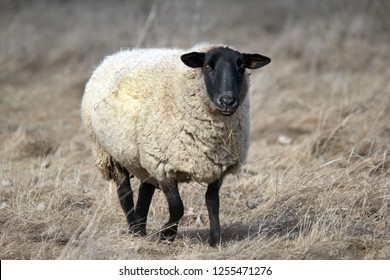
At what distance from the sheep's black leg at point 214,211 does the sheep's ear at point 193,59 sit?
41.1 inches

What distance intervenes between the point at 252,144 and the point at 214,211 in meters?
4.57

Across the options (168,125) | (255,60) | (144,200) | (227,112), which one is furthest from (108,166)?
(255,60)

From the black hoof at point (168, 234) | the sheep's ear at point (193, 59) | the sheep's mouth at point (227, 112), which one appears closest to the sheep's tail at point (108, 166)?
the black hoof at point (168, 234)

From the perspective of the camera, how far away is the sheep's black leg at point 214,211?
612cm

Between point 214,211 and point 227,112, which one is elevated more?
point 227,112

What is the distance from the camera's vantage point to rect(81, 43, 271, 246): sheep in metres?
6.00

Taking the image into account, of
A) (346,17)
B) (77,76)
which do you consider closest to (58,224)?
(77,76)

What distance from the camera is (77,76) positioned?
15.2 metres

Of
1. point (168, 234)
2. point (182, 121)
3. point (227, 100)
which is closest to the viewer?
point (227, 100)

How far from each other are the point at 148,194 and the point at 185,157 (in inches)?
39.9

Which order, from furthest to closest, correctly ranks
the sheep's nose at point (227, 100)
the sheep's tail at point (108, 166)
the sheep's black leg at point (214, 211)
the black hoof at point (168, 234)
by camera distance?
the sheep's tail at point (108, 166)
the black hoof at point (168, 234)
the sheep's black leg at point (214, 211)
the sheep's nose at point (227, 100)

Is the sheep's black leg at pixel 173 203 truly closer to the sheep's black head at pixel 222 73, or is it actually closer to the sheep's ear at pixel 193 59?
the sheep's black head at pixel 222 73

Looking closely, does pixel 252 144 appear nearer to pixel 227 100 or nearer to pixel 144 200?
pixel 144 200

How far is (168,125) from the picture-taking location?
6082 millimetres
